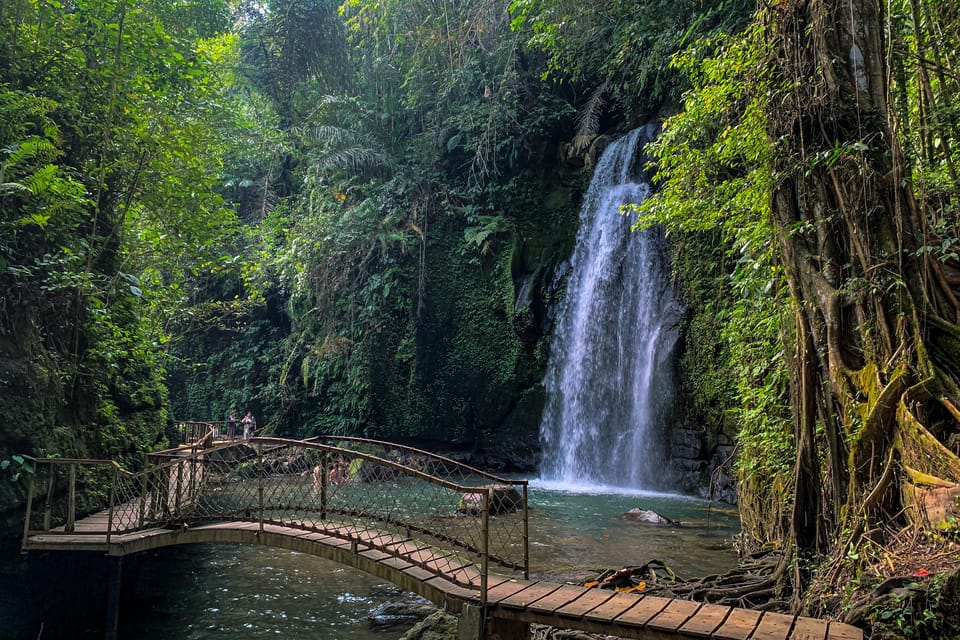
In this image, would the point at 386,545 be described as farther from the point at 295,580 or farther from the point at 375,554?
the point at 295,580

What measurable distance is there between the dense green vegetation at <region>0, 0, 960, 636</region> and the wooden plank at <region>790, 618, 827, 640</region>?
294mm

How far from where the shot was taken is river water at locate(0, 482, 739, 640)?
6.55 m

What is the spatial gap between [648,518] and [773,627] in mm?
6692

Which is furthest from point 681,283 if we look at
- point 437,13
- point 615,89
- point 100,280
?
point 100,280

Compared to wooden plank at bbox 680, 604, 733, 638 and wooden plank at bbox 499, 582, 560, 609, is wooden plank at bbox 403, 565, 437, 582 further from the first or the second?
wooden plank at bbox 680, 604, 733, 638

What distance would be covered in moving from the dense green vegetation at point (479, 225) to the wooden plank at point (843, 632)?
0.17 m

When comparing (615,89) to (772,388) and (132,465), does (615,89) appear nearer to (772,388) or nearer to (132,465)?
(772,388)

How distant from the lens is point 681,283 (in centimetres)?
1430

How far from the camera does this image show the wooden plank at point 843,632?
371 centimetres

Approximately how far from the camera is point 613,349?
15.3 metres

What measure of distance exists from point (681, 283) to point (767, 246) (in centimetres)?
808

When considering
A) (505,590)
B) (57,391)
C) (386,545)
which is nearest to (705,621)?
(505,590)

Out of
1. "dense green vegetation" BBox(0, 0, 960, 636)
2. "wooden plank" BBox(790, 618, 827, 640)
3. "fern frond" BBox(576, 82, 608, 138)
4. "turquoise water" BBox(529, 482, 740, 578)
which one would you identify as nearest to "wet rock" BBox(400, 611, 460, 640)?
Result: "turquoise water" BBox(529, 482, 740, 578)

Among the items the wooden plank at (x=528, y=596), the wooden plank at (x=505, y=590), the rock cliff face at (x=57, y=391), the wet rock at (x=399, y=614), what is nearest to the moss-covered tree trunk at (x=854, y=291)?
the wooden plank at (x=528, y=596)
